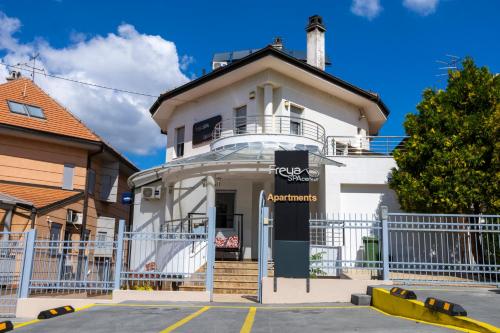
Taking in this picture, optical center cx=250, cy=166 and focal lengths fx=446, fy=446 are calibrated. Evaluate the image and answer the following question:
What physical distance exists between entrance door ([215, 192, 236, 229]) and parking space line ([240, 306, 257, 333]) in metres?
8.43

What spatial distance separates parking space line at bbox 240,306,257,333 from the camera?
6389mm

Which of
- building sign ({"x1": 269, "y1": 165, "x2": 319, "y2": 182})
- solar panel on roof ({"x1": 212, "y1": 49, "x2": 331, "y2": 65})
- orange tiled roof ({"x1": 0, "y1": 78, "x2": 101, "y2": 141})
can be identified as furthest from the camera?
solar panel on roof ({"x1": 212, "y1": 49, "x2": 331, "y2": 65})

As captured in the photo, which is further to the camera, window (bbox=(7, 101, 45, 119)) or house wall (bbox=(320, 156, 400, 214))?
window (bbox=(7, 101, 45, 119))

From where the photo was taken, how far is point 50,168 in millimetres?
19547

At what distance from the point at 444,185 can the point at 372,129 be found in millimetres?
13002

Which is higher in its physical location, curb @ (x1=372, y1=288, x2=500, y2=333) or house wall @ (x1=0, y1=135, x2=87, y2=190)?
house wall @ (x1=0, y1=135, x2=87, y2=190)

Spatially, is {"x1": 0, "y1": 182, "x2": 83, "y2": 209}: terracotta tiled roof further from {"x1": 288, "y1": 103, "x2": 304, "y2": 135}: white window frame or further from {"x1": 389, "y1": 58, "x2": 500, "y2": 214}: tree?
{"x1": 389, "y1": 58, "x2": 500, "y2": 214}: tree

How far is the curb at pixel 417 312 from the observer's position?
5.57 metres

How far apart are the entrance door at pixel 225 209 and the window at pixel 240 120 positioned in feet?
8.93

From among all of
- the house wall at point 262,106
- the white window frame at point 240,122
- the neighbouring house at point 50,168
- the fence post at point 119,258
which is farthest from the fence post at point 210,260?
the white window frame at point 240,122

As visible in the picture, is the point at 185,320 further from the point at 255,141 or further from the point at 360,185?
the point at 360,185

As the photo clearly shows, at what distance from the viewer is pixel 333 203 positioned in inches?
616


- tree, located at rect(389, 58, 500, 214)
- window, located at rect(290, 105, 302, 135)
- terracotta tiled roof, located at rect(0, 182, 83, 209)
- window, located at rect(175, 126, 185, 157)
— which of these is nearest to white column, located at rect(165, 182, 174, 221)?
window, located at rect(175, 126, 185, 157)

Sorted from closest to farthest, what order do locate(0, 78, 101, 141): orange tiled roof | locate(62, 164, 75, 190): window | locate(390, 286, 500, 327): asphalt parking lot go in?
locate(390, 286, 500, 327): asphalt parking lot, locate(0, 78, 101, 141): orange tiled roof, locate(62, 164, 75, 190): window
